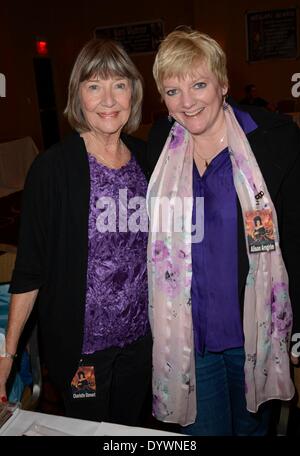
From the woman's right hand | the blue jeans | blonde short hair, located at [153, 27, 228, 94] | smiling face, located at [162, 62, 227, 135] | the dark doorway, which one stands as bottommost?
the blue jeans

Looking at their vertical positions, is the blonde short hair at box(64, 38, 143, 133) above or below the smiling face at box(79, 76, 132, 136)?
above

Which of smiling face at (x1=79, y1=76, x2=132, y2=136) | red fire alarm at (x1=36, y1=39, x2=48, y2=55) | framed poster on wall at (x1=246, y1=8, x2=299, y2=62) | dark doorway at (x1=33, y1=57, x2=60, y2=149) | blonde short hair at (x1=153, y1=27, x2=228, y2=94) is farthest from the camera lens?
dark doorway at (x1=33, y1=57, x2=60, y2=149)

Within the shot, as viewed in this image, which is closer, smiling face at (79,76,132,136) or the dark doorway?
smiling face at (79,76,132,136)

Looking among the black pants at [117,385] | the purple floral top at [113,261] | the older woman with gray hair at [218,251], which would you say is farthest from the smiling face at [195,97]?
the black pants at [117,385]

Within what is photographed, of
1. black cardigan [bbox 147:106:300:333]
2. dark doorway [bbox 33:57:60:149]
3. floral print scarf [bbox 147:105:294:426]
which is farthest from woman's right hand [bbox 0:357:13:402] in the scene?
dark doorway [bbox 33:57:60:149]

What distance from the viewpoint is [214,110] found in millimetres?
1517

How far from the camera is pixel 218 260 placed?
152 cm

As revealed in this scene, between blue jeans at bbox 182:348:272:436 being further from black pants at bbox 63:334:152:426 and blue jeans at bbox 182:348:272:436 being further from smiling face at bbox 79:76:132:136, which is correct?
smiling face at bbox 79:76:132:136

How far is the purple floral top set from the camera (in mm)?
1536

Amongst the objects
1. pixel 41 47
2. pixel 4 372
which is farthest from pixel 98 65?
pixel 41 47

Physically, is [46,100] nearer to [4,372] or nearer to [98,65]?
[98,65]

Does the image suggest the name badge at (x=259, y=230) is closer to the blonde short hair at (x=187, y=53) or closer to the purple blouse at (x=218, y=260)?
the purple blouse at (x=218, y=260)

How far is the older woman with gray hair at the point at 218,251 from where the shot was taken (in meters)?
1.50

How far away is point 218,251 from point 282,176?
337 millimetres
